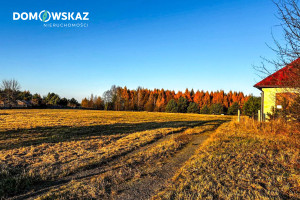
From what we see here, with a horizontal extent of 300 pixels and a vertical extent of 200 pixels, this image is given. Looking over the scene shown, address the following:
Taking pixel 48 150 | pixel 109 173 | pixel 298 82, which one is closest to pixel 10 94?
pixel 48 150

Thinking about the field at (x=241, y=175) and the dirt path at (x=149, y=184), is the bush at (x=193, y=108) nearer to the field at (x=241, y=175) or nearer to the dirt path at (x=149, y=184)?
the field at (x=241, y=175)

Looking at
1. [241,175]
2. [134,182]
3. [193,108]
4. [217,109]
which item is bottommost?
[134,182]

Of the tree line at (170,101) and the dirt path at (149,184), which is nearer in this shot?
the dirt path at (149,184)

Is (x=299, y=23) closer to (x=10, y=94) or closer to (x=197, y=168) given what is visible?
(x=197, y=168)

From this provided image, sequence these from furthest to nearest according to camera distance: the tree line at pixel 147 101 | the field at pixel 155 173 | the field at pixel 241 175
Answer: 1. the tree line at pixel 147 101
2. the field at pixel 155 173
3. the field at pixel 241 175

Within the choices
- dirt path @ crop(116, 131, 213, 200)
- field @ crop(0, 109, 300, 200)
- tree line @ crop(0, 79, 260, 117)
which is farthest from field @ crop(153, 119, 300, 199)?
tree line @ crop(0, 79, 260, 117)

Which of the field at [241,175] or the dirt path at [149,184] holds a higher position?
the field at [241,175]

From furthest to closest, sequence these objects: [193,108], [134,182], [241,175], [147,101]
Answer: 1. [147,101]
2. [193,108]
3. [241,175]
4. [134,182]

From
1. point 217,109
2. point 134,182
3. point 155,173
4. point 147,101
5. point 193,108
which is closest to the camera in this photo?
point 134,182

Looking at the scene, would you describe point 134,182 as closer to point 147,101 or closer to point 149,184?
point 149,184

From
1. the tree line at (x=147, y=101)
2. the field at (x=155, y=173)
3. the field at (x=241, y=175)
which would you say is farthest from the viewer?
the tree line at (x=147, y=101)

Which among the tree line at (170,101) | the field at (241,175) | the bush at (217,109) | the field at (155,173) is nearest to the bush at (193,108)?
the tree line at (170,101)

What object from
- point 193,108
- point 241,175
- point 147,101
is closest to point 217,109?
point 193,108

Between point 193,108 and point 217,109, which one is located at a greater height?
point 193,108
